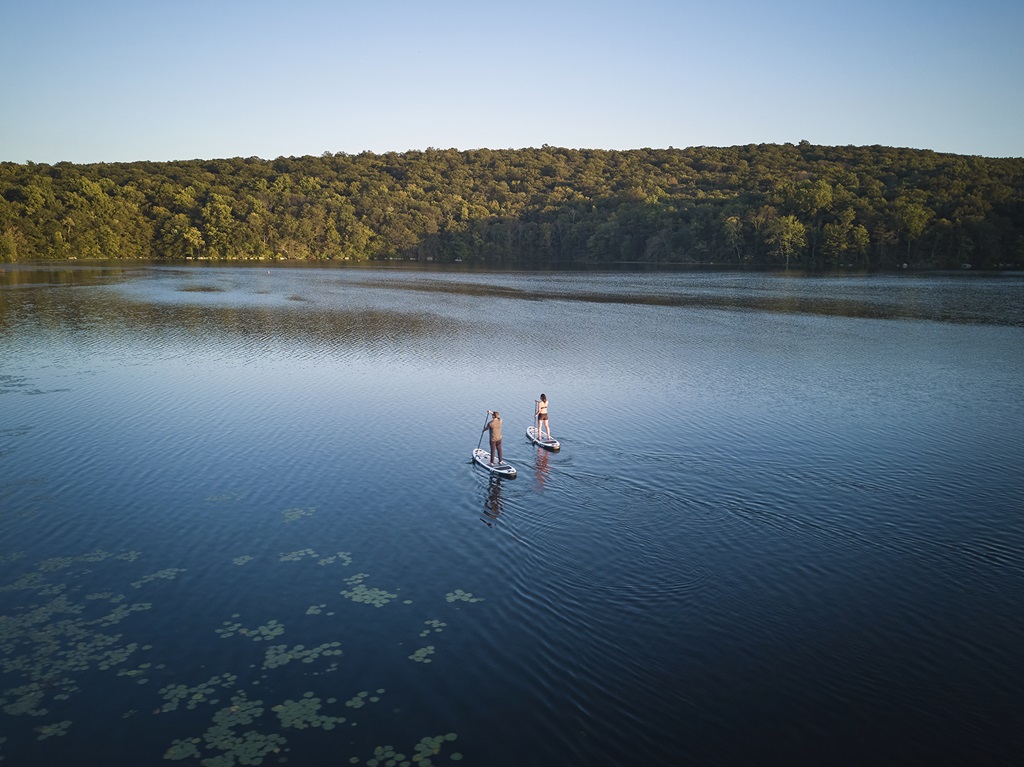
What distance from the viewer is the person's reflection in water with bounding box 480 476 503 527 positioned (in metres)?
18.4

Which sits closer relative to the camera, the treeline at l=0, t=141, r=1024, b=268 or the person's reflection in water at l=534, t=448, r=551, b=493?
the person's reflection in water at l=534, t=448, r=551, b=493

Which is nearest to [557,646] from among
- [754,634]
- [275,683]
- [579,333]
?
[754,634]

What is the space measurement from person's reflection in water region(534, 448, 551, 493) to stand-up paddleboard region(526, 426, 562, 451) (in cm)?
21

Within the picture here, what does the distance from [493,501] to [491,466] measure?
7.27 ft

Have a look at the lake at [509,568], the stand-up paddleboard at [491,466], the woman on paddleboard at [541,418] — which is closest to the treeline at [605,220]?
the lake at [509,568]

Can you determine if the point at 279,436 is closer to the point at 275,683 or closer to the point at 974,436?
the point at 275,683

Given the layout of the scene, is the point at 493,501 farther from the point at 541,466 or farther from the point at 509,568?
the point at 509,568

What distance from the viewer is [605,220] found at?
177250 mm

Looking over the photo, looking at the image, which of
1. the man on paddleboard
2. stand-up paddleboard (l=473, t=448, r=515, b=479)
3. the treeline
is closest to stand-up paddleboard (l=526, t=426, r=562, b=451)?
stand-up paddleboard (l=473, t=448, r=515, b=479)

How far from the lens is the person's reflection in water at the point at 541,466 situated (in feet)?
67.8

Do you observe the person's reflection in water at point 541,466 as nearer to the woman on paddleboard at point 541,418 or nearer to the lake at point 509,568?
the lake at point 509,568

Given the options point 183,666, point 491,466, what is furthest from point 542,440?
point 183,666

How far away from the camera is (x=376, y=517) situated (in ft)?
59.9

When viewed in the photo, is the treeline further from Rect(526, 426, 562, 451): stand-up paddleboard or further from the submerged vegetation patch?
the submerged vegetation patch
